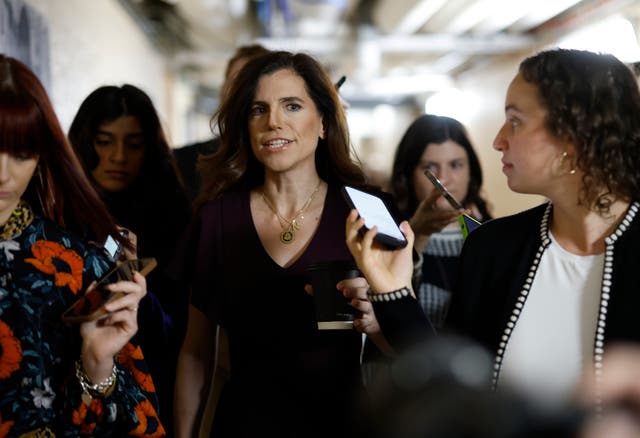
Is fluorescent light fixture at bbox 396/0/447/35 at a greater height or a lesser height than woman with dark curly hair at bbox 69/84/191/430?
greater

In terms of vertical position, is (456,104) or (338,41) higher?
(338,41)

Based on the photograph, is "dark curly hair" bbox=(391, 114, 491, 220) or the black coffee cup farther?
"dark curly hair" bbox=(391, 114, 491, 220)

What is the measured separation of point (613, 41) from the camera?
76.0 inches

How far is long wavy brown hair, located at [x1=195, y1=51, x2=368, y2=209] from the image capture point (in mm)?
1544

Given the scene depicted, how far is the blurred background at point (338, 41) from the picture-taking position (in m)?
3.76

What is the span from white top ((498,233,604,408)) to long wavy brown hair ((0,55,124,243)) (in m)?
0.80

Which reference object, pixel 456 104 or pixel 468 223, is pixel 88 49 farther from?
pixel 456 104

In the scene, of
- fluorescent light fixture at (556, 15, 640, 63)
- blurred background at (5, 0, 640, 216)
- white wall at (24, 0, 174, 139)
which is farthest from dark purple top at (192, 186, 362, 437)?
blurred background at (5, 0, 640, 216)

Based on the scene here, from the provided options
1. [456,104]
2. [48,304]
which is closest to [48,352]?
[48,304]

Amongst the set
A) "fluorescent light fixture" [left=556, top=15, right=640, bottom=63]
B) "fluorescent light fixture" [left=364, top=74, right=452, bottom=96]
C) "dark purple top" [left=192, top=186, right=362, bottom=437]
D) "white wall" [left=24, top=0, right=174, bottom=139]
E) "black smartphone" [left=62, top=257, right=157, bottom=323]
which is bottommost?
"dark purple top" [left=192, top=186, right=362, bottom=437]

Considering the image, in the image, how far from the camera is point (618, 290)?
1026mm

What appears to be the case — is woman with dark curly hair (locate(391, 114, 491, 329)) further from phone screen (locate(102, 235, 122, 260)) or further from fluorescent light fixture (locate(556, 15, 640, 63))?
phone screen (locate(102, 235, 122, 260))

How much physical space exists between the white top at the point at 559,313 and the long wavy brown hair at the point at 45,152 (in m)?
0.80

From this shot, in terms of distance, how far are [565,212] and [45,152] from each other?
3.12 ft
